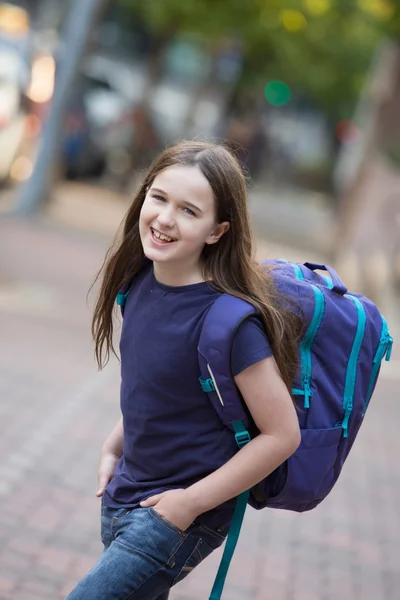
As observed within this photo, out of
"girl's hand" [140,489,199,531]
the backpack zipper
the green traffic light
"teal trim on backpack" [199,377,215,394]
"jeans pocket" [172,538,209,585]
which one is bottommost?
the green traffic light

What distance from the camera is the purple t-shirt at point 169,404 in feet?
8.59

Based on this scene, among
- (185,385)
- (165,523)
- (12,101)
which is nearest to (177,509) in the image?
(165,523)

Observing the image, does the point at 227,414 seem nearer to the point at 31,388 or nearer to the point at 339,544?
the point at 339,544

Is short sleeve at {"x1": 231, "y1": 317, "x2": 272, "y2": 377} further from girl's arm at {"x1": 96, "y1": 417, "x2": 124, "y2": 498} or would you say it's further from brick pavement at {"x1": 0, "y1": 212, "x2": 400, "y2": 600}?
brick pavement at {"x1": 0, "y1": 212, "x2": 400, "y2": 600}

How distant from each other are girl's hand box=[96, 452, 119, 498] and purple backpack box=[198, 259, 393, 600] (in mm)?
375

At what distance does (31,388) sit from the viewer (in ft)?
23.4

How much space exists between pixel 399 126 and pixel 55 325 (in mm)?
10964

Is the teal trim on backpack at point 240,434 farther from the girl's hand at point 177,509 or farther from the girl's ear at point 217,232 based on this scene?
the girl's ear at point 217,232

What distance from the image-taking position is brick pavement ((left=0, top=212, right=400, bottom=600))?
4602 millimetres

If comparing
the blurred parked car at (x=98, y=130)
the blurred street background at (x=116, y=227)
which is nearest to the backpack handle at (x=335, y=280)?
the blurred street background at (x=116, y=227)

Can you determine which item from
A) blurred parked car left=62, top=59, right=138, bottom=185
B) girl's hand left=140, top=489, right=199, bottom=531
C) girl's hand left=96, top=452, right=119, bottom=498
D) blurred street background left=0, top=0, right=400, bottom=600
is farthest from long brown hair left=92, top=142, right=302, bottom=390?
blurred parked car left=62, top=59, right=138, bottom=185

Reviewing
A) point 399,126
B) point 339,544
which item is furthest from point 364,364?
point 399,126

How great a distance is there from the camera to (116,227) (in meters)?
16.6

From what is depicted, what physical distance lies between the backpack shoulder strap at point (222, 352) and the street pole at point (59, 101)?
13235 mm
